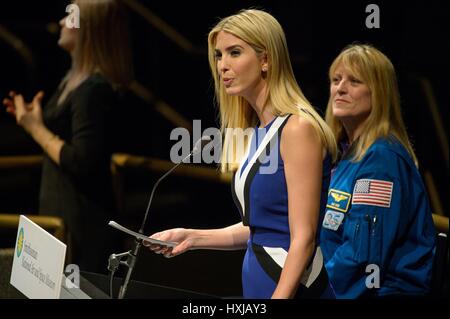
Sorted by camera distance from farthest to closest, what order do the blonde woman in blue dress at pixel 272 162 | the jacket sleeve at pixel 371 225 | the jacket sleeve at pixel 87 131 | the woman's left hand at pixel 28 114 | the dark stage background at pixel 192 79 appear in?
the dark stage background at pixel 192 79
the woman's left hand at pixel 28 114
the jacket sleeve at pixel 87 131
the jacket sleeve at pixel 371 225
the blonde woman in blue dress at pixel 272 162

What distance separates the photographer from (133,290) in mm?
2576

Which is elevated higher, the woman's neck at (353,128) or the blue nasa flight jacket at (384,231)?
the woman's neck at (353,128)

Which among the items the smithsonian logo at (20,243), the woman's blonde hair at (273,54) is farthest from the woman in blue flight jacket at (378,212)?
the smithsonian logo at (20,243)

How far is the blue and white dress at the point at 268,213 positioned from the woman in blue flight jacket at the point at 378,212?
0.43 meters

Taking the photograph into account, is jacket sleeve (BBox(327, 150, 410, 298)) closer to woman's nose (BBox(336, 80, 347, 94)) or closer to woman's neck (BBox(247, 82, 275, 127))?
woman's nose (BBox(336, 80, 347, 94))

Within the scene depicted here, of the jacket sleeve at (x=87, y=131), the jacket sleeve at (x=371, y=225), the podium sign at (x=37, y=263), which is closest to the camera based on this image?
the podium sign at (x=37, y=263)

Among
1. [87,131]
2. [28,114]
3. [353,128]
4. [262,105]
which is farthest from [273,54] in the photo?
[28,114]

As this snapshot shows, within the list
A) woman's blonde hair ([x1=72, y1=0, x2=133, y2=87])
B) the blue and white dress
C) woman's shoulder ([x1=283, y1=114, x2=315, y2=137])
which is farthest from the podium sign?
woman's blonde hair ([x1=72, y1=0, x2=133, y2=87])

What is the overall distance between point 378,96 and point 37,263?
1291mm

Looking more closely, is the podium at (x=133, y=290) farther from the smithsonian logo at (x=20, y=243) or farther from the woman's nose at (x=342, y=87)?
the woman's nose at (x=342, y=87)

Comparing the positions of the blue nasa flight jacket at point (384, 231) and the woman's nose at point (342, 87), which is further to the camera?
the woman's nose at point (342, 87)

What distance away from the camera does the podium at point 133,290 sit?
8.24ft

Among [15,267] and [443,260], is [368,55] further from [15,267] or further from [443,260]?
[15,267]

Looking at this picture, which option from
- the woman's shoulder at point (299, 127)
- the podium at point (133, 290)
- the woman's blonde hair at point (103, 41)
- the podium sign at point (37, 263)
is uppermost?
the woman's blonde hair at point (103, 41)
